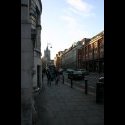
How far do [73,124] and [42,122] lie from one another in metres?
1.10
